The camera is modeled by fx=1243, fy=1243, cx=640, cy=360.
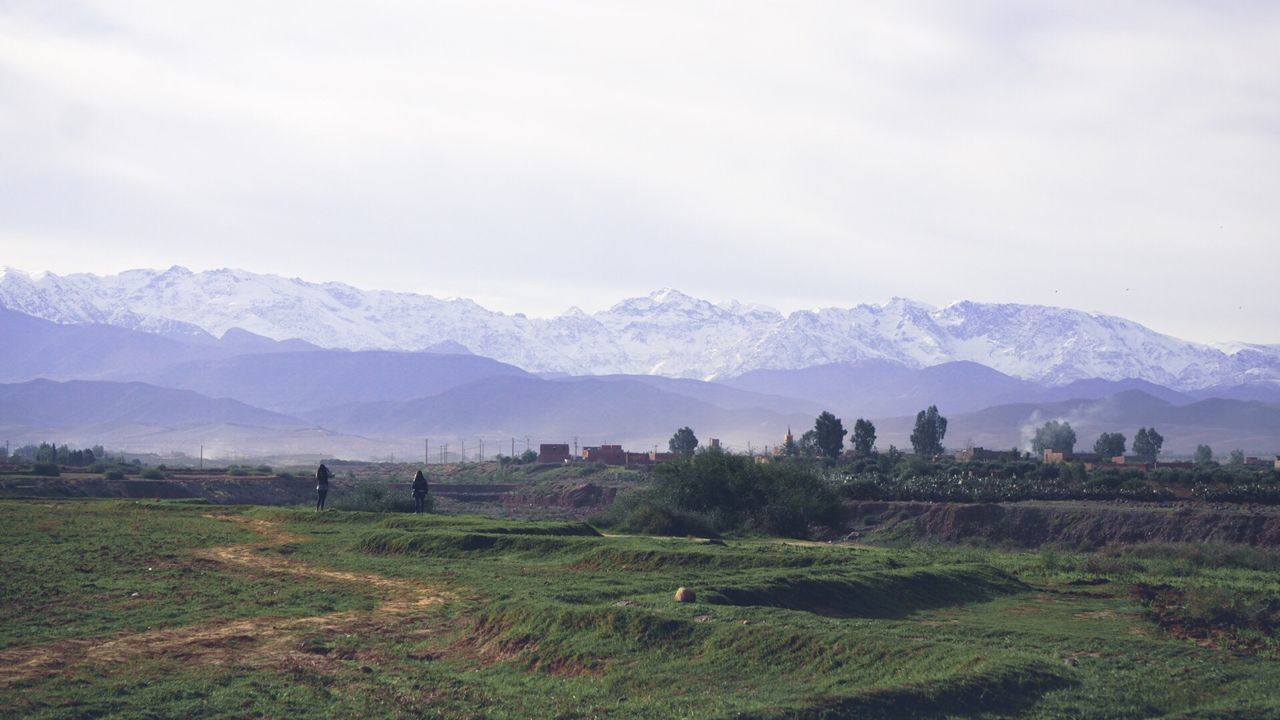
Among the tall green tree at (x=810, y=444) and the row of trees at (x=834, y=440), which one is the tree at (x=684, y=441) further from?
the tall green tree at (x=810, y=444)

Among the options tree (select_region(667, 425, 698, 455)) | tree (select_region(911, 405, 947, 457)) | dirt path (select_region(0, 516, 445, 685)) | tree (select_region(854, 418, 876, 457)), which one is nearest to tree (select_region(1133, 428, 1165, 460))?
tree (select_region(911, 405, 947, 457))

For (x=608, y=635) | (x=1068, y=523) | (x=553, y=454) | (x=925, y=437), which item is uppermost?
(x=925, y=437)

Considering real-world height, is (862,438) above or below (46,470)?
above

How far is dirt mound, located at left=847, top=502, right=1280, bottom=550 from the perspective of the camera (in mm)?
62166

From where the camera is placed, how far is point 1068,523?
6731 centimetres

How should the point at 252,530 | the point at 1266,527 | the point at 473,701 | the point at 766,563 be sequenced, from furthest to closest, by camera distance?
the point at 1266,527 < the point at 252,530 < the point at 766,563 < the point at 473,701

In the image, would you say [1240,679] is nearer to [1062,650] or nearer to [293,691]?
[1062,650]

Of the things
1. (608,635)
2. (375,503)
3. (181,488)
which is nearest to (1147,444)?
(181,488)

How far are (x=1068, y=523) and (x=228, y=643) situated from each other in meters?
55.3

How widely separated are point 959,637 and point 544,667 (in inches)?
279

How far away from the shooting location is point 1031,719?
643 inches

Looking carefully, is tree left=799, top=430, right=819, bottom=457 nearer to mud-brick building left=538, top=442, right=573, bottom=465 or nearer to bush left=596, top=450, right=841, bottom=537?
mud-brick building left=538, top=442, right=573, bottom=465

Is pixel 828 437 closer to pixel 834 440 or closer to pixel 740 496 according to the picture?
pixel 834 440

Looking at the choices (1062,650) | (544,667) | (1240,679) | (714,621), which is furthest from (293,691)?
(1240,679)
